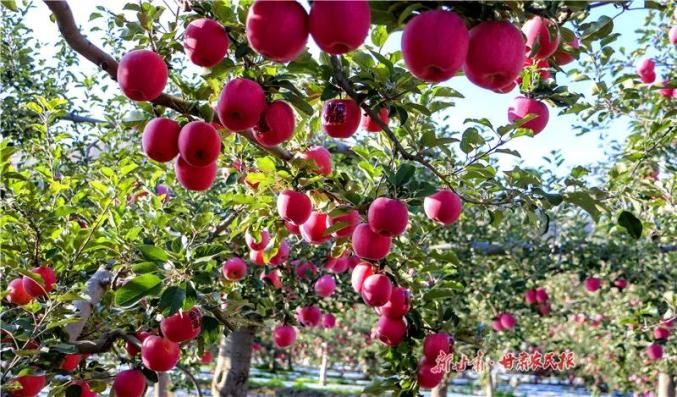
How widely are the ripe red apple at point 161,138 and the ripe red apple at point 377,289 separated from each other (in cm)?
95

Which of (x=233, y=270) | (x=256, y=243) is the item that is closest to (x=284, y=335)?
(x=233, y=270)

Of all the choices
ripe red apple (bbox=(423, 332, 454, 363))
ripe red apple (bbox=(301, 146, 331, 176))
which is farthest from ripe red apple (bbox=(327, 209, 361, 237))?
ripe red apple (bbox=(423, 332, 454, 363))

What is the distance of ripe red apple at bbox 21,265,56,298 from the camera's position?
7.01 ft

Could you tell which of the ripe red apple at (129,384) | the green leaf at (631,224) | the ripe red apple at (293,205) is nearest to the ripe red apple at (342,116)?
the ripe red apple at (293,205)

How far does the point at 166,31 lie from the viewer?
167 centimetres

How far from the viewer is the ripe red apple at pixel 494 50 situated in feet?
3.41

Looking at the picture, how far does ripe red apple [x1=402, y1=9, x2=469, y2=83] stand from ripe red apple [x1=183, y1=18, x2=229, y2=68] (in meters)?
0.56

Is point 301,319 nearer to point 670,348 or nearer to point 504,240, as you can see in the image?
point 504,240

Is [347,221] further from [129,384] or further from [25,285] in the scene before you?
[25,285]

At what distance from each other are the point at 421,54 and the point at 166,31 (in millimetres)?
947

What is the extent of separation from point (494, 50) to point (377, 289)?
1.30 m

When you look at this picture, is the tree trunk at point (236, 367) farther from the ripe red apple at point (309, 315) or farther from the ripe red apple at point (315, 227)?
the ripe red apple at point (315, 227)

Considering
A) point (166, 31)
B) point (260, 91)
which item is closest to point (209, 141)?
point (260, 91)

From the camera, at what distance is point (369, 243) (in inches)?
74.4
